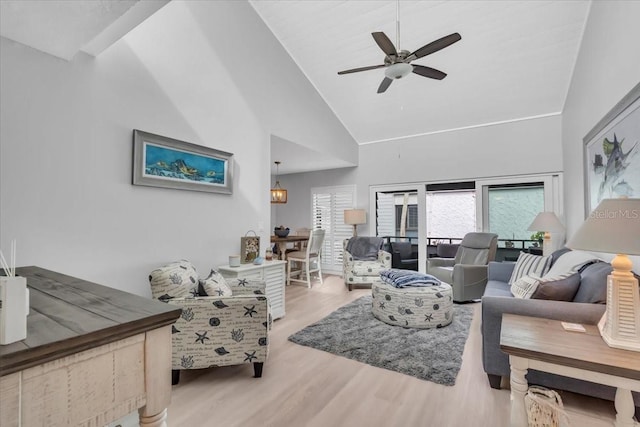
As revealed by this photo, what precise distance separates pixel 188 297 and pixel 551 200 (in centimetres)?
517

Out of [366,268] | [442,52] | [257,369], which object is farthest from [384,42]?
[366,268]

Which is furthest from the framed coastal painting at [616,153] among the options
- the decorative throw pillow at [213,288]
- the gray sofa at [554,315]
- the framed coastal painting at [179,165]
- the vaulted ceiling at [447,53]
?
the framed coastal painting at [179,165]

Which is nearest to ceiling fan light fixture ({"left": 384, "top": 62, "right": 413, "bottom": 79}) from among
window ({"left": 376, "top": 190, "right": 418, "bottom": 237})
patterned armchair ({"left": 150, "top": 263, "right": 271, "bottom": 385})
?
patterned armchair ({"left": 150, "top": 263, "right": 271, "bottom": 385})

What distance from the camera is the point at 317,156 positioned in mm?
5344

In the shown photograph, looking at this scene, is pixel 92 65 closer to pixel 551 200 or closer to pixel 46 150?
pixel 46 150

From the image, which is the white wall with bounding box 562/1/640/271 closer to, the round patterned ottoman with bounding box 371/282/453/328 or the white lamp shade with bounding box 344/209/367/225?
the round patterned ottoman with bounding box 371/282/453/328

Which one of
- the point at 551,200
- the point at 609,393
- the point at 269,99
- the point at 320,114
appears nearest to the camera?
the point at 609,393

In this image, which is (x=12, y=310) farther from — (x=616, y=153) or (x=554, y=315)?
(x=616, y=153)

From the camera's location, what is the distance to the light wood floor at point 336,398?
1.84 meters

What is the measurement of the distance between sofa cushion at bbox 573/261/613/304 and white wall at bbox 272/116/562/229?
3.15 meters

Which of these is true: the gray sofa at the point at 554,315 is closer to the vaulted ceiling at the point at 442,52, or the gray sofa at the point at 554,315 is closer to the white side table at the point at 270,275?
the white side table at the point at 270,275

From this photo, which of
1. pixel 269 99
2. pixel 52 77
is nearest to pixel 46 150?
pixel 52 77

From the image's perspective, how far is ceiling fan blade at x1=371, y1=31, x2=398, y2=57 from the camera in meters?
2.34

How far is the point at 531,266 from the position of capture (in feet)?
10.5
